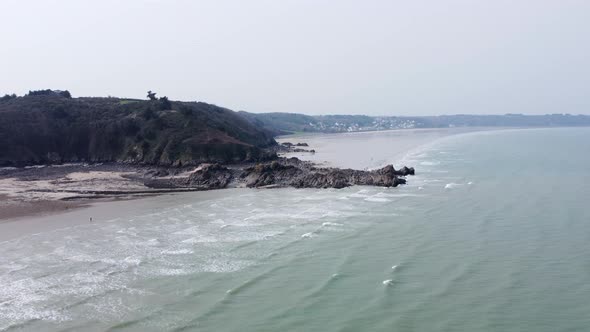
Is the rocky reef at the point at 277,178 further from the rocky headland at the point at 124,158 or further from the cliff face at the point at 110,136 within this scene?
the cliff face at the point at 110,136

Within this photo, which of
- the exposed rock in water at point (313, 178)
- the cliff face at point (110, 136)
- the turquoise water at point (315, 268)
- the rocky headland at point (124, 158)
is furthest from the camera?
the cliff face at point (110, 136)

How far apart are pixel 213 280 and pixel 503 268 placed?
13029 mm

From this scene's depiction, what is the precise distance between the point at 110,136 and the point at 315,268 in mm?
60048

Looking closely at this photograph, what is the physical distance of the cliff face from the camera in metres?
70.3

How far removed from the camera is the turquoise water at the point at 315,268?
19188mm

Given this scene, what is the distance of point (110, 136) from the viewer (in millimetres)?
77500

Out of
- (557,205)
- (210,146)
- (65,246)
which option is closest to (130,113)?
(210,146)

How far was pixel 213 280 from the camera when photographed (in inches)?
923

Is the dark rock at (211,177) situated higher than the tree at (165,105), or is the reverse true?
the tree at (165,105)

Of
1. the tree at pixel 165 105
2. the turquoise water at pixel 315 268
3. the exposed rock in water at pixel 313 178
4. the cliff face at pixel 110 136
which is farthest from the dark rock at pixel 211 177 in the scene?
the tree at pixel 165 105

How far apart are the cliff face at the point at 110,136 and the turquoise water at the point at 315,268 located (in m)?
28.7

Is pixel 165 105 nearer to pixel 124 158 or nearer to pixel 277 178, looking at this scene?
pixel 124 158

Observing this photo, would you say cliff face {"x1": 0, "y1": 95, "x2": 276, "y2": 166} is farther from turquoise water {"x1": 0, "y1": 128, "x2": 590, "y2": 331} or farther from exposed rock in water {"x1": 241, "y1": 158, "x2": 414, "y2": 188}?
turquoise water {"x1": 0, "y1": 128, "x2": 590, "y2": 331}

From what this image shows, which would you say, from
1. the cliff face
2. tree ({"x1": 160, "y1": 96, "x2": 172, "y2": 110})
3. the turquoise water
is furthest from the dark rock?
tree ({"x1": 160, "y1": 96, "x2": 172, "y2": 110})
